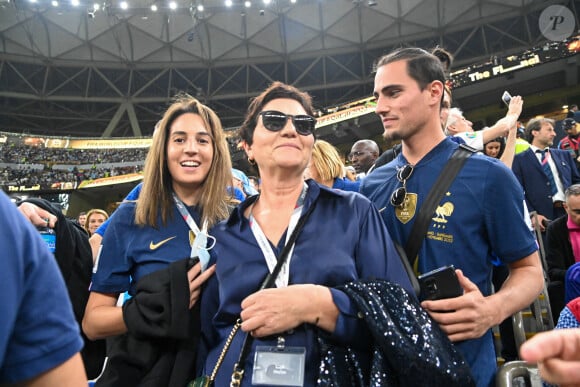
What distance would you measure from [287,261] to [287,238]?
0.09 metres

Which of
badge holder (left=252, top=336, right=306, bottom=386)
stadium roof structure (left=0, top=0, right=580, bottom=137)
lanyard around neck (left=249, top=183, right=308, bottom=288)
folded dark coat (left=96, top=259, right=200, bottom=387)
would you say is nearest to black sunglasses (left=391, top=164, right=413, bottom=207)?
lanyard around neck (left=249, top=183, right=308, bottom=288)

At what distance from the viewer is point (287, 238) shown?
1.46 meters

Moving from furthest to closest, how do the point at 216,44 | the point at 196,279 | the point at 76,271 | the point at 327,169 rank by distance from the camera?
1. the point at 216,44
2. the point at 327,169
3. the point at 76,271
4. the point at 196,279

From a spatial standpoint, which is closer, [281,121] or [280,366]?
[280,366]

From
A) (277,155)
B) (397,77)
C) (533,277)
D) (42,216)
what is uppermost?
(397,77)

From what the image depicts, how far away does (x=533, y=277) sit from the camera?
1.57 meters

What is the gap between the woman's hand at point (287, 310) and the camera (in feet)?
3.92

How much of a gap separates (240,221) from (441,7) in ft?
78.6

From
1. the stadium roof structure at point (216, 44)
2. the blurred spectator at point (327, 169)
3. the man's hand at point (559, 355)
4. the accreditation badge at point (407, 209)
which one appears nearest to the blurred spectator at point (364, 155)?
the blurred spectator at point (327, 169)

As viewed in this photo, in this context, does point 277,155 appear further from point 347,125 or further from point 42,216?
point 347,125

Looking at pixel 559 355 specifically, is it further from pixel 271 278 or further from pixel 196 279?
pixel 196 279

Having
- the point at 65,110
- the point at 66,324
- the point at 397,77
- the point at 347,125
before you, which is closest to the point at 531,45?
the point at 347,125

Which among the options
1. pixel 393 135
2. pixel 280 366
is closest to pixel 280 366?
pixel 280 366

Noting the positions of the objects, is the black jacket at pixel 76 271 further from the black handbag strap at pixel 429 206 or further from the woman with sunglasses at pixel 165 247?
the black handbag strap at pixel 429 206
